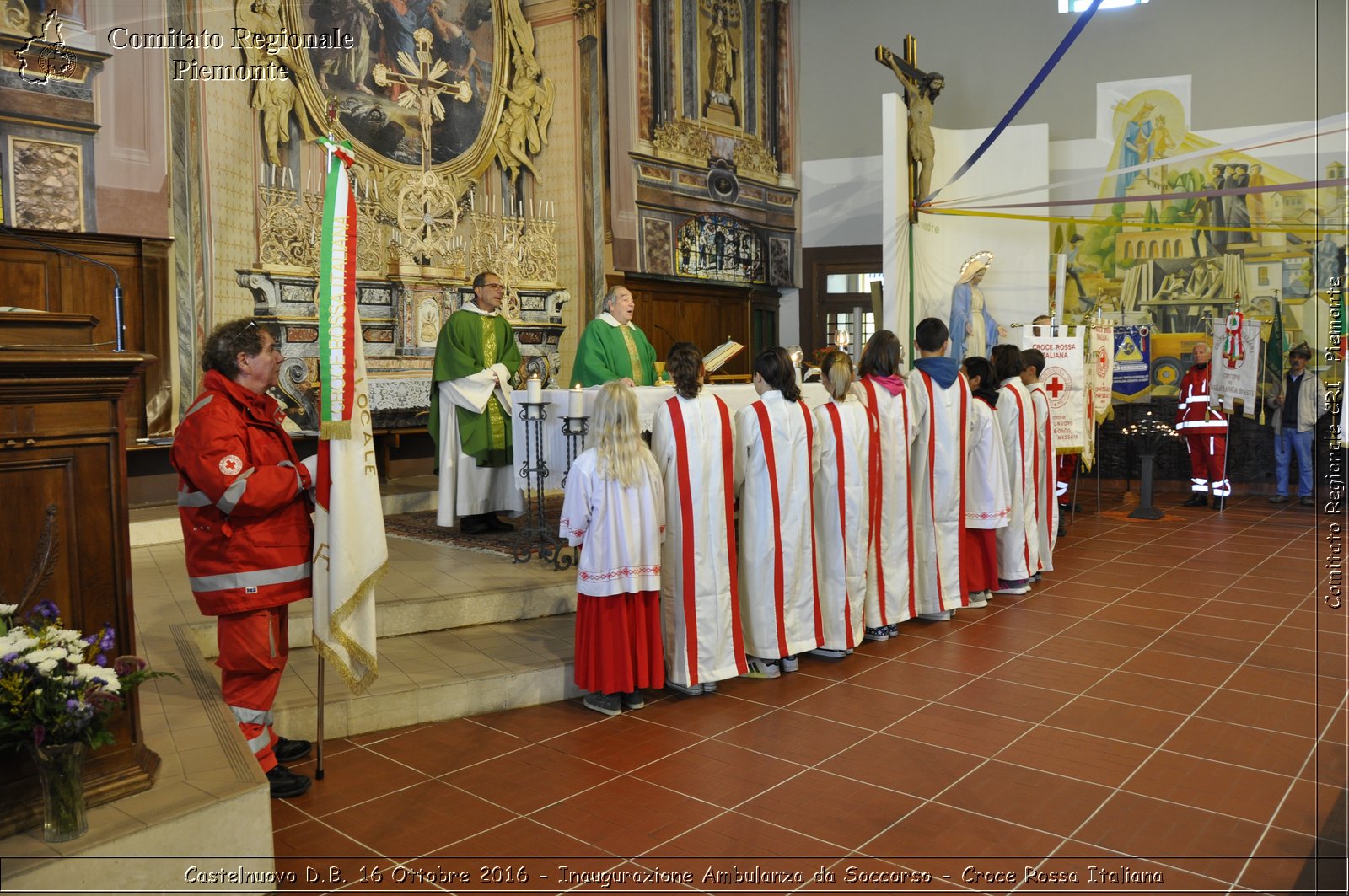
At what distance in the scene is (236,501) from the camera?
11.5 feet

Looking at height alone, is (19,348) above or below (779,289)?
below

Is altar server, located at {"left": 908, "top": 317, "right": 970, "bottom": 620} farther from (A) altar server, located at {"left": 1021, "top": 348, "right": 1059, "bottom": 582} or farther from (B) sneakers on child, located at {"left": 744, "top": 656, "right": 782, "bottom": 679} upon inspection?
(B) sneakers on child, located at {"left": 744, "top": 656, "right": 782, "bottom": 679}

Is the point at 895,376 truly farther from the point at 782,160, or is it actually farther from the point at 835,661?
the point at 782,160

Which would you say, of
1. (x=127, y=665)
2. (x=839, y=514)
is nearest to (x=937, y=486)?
(x=839, y=514)

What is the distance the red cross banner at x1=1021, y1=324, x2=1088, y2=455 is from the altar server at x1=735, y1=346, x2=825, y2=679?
526 centimetres

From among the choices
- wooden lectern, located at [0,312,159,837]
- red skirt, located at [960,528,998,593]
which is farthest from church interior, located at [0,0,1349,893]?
red skirt, located at [960,528,998,593]

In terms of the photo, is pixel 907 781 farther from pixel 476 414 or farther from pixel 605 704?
pixel 476 414

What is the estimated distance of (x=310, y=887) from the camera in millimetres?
3156

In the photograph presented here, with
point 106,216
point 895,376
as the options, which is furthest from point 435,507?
point 895,376

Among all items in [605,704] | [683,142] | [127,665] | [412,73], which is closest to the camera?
[127,665]

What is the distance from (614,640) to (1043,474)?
13.5 feet

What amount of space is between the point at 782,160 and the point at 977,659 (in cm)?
1015

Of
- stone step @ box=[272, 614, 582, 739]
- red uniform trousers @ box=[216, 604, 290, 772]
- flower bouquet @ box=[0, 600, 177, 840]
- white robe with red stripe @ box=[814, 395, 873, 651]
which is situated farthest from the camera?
white robe with red stripe @ box=[814, 395, 873, 651]

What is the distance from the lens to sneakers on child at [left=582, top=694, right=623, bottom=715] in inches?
186
